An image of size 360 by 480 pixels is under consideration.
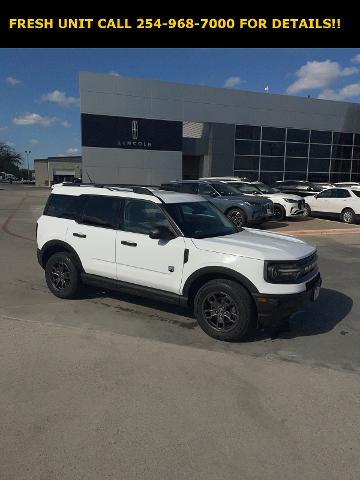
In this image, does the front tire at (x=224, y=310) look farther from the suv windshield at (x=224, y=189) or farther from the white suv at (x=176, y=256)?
the suv windshield at (x=224, y=189)

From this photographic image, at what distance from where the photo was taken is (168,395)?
337 cm

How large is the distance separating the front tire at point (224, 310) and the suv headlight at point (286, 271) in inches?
13.2

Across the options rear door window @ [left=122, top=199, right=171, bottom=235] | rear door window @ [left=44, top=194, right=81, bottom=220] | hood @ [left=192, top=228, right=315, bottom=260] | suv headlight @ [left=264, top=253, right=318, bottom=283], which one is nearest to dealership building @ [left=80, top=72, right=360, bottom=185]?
rear door window @ [left=44, top=194, right=81, bottom=220]

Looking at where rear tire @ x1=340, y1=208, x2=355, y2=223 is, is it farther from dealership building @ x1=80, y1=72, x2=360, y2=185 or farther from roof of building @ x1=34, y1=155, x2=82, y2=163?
roof of building @ x1=34, y1=155, x2=82, y2=163

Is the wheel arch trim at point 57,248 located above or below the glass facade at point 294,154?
below

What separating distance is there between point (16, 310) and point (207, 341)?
8.91 feet

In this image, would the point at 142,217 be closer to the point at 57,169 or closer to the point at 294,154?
the point at 294,154

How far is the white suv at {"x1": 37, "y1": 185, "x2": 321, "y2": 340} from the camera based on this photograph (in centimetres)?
434

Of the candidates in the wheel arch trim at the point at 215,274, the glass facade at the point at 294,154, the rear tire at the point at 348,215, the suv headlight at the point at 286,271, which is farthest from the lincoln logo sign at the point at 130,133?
the suv headlight at the point at 286,271

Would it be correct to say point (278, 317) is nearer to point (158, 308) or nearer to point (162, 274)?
point (162, 274)

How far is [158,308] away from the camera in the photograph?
5.51 metres

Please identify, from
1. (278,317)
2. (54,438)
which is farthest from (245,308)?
(54,438)

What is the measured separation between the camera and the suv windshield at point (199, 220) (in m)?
4.98

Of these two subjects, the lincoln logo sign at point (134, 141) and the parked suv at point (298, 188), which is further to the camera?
the lincoln logo sign at point (134, 141)
